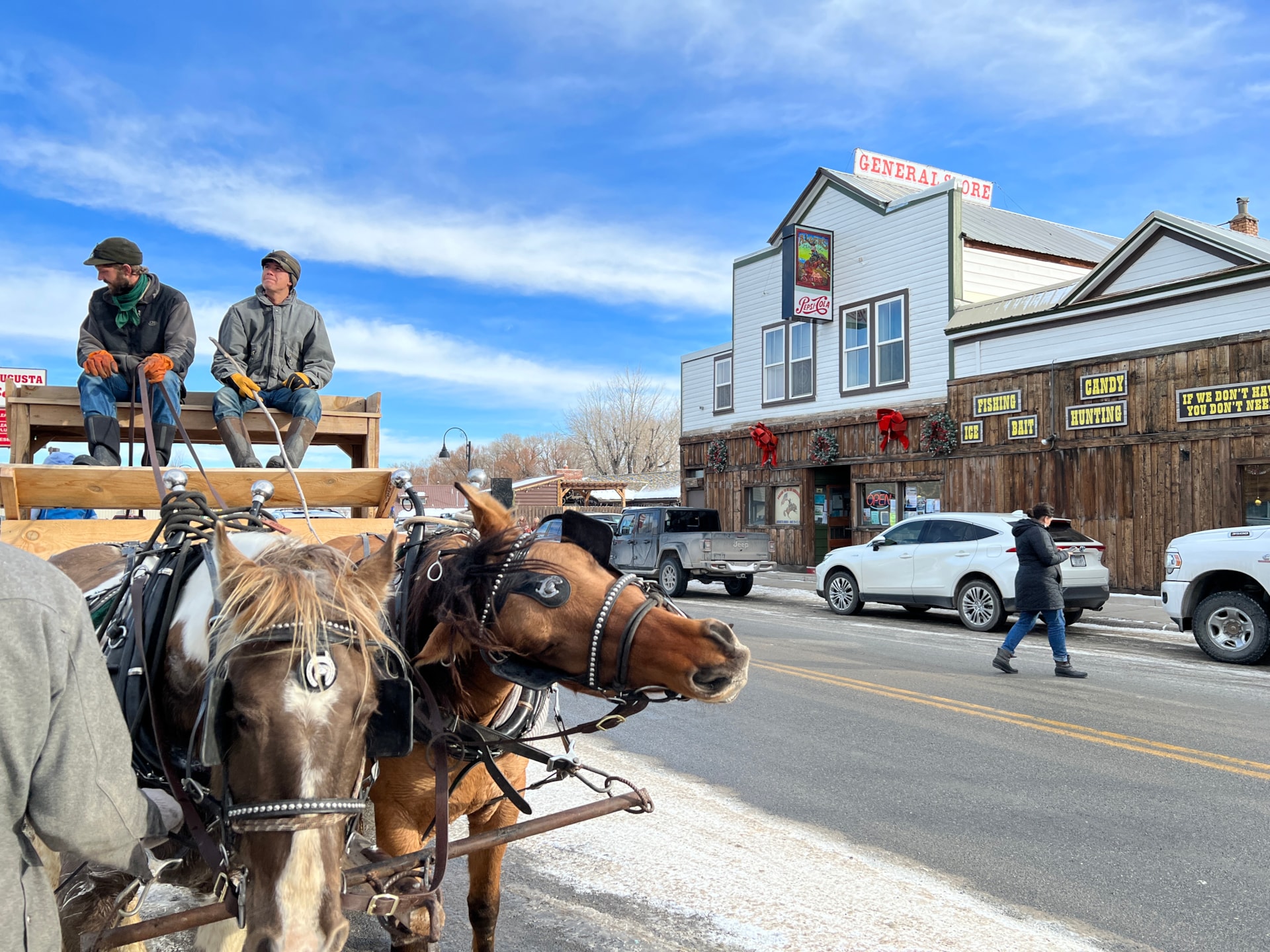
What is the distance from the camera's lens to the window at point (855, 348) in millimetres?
22875

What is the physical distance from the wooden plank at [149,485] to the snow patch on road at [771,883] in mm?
2234

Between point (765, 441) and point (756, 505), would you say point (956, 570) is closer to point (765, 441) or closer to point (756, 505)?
point (765, 441)

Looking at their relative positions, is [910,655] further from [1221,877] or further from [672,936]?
[672,936]

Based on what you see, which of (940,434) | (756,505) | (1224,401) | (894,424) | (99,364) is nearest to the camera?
(99,364)

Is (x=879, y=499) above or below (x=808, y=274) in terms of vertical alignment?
below

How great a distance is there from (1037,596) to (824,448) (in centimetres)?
1329

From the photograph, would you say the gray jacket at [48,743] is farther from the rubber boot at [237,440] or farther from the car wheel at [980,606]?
the car wheel at [980,606]

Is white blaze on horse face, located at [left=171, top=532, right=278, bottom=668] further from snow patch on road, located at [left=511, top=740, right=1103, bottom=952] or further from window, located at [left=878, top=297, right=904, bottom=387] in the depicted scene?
window, located at [left=878, top=297, right=904, bottom=387]

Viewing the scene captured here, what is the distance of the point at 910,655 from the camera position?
1139cm

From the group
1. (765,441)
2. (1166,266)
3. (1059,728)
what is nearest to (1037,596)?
(1059,728)

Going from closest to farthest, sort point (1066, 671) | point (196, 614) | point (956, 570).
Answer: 1. point (196, 614)
2. point (1066, 671)
3. point (956, 570)

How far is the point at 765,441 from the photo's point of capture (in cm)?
2538

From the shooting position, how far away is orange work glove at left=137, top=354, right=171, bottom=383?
529cm

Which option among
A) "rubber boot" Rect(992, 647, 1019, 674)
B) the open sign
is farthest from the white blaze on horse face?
the open sign
